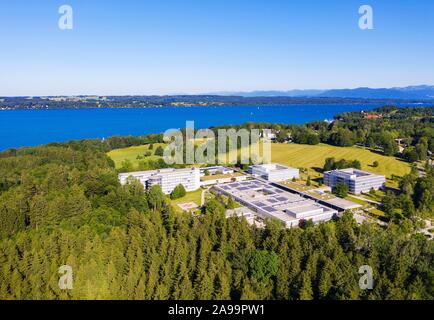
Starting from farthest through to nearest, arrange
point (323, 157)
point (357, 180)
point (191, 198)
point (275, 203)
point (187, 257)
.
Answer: point (323, 157) → point (357, 180) → point (191, 198) → point (275, 203) → point (187, 257)

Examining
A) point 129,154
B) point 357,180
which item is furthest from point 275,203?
point 129,154

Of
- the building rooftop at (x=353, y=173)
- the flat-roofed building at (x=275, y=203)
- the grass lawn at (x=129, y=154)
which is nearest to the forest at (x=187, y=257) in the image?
the flat-roofed building at (x=275, y=203)

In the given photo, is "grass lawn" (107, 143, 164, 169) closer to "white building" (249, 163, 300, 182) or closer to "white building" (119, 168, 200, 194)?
"white building" (119, 168, 200, 194)

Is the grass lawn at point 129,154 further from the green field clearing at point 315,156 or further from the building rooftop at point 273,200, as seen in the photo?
the building rooftop at point 273,200

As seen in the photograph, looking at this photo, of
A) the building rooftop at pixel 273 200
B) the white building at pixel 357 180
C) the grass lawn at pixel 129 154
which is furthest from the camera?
the grass lawn at pixel 129 154

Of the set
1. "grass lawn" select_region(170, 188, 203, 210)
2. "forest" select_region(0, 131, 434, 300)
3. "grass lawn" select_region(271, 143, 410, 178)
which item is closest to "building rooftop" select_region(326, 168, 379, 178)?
"grass lawn" select_region(271, 143, 410, 178)

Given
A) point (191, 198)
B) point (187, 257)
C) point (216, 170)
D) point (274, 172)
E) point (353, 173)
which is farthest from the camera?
point (216, 170)

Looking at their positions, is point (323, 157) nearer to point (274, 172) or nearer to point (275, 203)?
point (274, 172)
